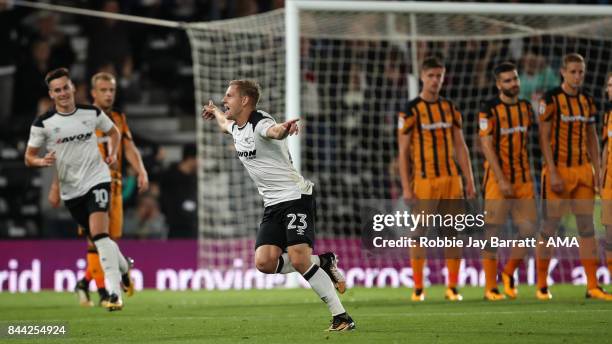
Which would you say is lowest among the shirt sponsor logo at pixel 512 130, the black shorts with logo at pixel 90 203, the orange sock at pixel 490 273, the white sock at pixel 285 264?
the orange sock at pixel 490 273

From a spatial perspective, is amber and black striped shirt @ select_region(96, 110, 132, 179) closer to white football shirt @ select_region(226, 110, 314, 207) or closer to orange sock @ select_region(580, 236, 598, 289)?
white football shirt @ select_region(226, 110, 314, 207)

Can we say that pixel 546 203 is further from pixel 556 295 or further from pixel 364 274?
pixel 364 274

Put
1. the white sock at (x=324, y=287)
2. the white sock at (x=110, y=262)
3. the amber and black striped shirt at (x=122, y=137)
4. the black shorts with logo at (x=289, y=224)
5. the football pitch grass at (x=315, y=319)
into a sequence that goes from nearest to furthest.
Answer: the football pitch grass at (x=315, y=319), the white sock at (x=324, y=287), the black shorts with logo at (x=289, y=224), the white sock at (x=110, y=262), the amber and black striped shirt at (x=122, y=137)

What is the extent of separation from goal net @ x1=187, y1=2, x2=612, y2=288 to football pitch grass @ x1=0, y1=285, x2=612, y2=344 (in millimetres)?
2114

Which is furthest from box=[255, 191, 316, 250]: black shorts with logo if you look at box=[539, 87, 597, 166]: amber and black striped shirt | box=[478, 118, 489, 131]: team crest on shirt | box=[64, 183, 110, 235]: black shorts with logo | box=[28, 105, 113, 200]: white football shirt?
box=[539, 87, 597, 166]: amber and black striped shirt

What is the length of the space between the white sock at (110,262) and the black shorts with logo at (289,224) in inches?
88.4

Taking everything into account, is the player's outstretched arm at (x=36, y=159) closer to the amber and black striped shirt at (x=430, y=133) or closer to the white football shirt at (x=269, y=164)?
the white football shirt at (x=269, y=164)

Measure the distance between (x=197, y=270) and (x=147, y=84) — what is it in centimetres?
429

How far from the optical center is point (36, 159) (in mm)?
9539

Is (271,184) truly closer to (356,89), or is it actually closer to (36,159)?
(36,159)

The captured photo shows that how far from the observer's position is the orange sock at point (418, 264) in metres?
10.7

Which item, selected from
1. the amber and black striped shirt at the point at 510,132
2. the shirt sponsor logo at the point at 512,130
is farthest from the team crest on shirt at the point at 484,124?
the shirt sponsor logo at the point at 512,130

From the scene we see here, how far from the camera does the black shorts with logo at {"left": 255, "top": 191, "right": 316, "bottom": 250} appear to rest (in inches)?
293

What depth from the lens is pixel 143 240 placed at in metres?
14.4
